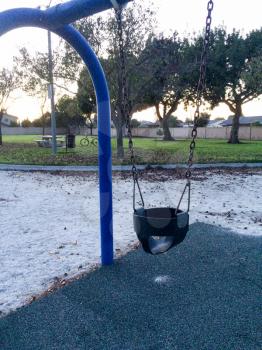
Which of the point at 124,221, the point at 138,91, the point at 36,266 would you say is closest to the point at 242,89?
the point at 138,91

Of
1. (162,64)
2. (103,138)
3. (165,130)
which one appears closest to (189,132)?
(165,130)

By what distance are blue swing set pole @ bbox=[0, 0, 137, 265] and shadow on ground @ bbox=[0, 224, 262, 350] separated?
0.47 m

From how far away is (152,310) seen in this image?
257 centimetres

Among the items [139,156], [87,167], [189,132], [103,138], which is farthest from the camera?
[189,132]

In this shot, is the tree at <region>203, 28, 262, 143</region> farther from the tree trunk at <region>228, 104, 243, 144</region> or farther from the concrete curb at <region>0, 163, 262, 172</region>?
the concrete curb at <region>0, 163, 262, 172</region>

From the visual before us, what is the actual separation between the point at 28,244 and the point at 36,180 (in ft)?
18.7

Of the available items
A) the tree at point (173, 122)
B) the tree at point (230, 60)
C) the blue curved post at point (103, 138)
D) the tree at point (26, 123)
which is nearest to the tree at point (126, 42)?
the blue curved post at point (103, 138)

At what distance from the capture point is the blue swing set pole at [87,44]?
261 cm

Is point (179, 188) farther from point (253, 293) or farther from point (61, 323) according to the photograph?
point (61, 323)

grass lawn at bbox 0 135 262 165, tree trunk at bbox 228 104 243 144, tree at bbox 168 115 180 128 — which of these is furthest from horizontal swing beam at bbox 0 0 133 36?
tree at bbox 168 115 180 128

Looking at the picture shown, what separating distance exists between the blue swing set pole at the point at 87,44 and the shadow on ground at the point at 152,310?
0.47 m

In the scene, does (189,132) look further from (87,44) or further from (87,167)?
(87,44)

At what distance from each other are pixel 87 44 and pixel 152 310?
2.38m

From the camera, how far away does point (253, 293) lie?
2.83 meters
